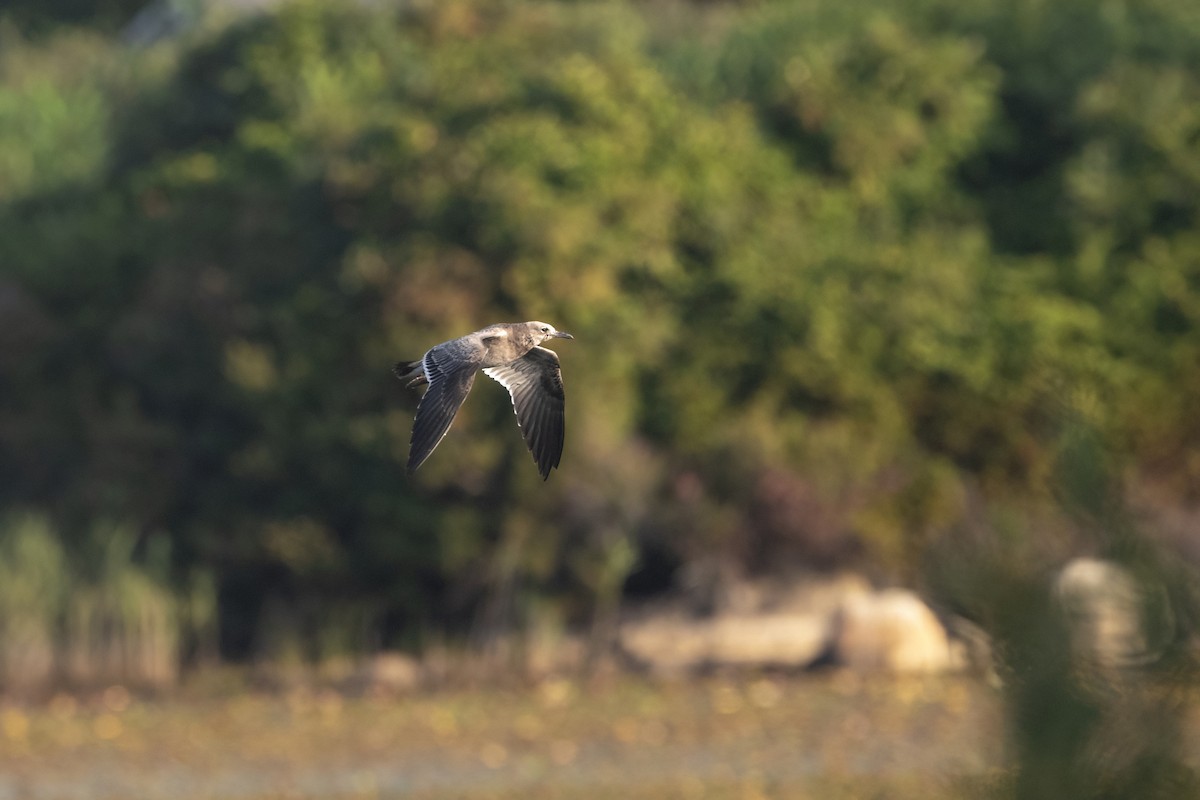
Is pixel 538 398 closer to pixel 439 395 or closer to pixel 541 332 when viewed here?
pixel 541 332

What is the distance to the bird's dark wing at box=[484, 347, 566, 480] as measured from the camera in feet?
20.6

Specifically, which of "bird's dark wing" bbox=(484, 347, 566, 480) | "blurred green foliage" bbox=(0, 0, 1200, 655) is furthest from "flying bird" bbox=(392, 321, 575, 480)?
"blurred green foliage" bbox=(0, 0, 1200, 655)

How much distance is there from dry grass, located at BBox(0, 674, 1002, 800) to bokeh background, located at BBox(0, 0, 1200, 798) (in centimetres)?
13

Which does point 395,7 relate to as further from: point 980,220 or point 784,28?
point 980,220

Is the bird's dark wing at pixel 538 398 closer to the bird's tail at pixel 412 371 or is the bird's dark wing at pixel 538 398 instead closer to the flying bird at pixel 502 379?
the flying bird at pixel 502 379

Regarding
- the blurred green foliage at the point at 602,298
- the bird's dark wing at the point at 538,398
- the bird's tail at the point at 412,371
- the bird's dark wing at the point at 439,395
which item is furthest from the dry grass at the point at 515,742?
the bird's dark wing at the point at 439,395

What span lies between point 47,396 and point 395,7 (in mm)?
6544

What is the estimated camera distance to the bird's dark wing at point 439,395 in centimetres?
550

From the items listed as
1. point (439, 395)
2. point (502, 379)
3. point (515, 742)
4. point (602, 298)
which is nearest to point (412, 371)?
point (502, 379)

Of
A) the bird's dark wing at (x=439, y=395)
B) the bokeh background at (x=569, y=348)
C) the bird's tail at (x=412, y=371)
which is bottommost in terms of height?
the bird's dark wing at (x=439, y=395)

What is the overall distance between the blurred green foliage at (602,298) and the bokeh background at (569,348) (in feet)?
0.15

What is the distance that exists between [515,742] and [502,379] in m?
10.2

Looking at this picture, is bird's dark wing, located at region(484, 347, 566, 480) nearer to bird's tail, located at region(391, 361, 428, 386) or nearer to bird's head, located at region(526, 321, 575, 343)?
bird's head, located at region(526, 321, 575, 343)

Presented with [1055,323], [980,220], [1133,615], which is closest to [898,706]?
[1055,323]
